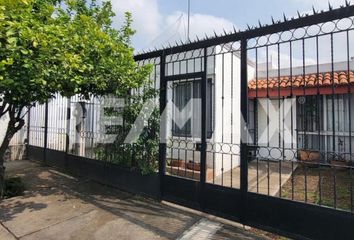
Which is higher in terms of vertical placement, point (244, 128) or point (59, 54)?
point (59, 54)

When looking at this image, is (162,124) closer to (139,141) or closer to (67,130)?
(139,141)

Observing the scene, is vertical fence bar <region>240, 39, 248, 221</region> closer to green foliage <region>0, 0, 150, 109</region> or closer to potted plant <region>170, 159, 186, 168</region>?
potted plant <region>170, 159, 186, 168</region>

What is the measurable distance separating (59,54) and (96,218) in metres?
2.83

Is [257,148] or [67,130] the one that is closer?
[257,148]

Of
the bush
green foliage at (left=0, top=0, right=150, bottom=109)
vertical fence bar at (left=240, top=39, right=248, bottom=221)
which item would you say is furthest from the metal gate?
the bush

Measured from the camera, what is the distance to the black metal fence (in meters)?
3.57

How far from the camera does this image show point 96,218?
445cm

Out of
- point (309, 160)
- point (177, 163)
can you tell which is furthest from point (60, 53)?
point (309, 160)

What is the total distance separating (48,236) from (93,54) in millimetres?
3176

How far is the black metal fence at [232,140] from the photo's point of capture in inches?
140

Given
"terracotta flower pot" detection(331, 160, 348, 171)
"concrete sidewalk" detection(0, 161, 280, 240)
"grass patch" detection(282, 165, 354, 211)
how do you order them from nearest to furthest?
1. "terracotta flower pot" detection(331, 160, 348, 171)
2. "concrete sidewalk" detection(0, 161, 280, 240)
3. "grass patch" detection(282, 165, 354, 211)

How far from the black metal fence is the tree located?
28.7 inches

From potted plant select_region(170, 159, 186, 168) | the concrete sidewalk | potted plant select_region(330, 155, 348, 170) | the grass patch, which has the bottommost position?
the concrete sidewalk

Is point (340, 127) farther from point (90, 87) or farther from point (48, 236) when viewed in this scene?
point (48, 236)
